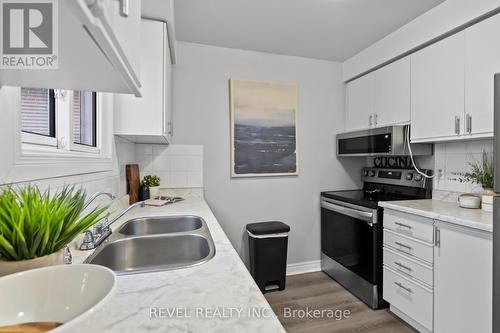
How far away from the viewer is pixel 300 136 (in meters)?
3.00

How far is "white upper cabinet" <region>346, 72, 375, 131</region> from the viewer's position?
2752 mm

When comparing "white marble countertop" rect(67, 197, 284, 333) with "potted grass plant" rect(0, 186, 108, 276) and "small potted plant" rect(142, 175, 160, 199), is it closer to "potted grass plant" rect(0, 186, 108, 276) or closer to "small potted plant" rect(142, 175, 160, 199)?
"potted grass plant" rect(0, 186, 108, 276)

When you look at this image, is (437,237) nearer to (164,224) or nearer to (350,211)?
(350,211)

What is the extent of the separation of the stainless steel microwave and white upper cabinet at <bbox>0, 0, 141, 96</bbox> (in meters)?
2.21

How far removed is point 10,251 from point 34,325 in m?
0.17

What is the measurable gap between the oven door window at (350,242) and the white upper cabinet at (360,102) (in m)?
1.03

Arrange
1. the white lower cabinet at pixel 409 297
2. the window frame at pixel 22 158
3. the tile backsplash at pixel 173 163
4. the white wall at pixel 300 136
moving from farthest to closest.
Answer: the white wall at pixel 300 136 → the tile backsplash at pixel 173 163 → the white lower cabinet at pixel 409 297 → the window frame at pixel 22 158

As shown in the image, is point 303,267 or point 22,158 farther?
point 303,267

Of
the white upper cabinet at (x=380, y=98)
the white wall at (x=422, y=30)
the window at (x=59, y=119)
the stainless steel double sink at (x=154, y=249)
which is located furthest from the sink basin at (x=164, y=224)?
the white wall at (x=422, y=30)

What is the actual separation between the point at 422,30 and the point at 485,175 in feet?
4.06

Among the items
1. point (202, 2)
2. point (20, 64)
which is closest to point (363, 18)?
point (202, 2)

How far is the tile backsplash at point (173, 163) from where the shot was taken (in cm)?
257

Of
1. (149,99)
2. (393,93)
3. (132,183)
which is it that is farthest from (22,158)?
(393,93)

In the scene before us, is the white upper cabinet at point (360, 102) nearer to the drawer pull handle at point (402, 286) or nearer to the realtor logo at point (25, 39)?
the drawer pull handle at point (402, 286)
